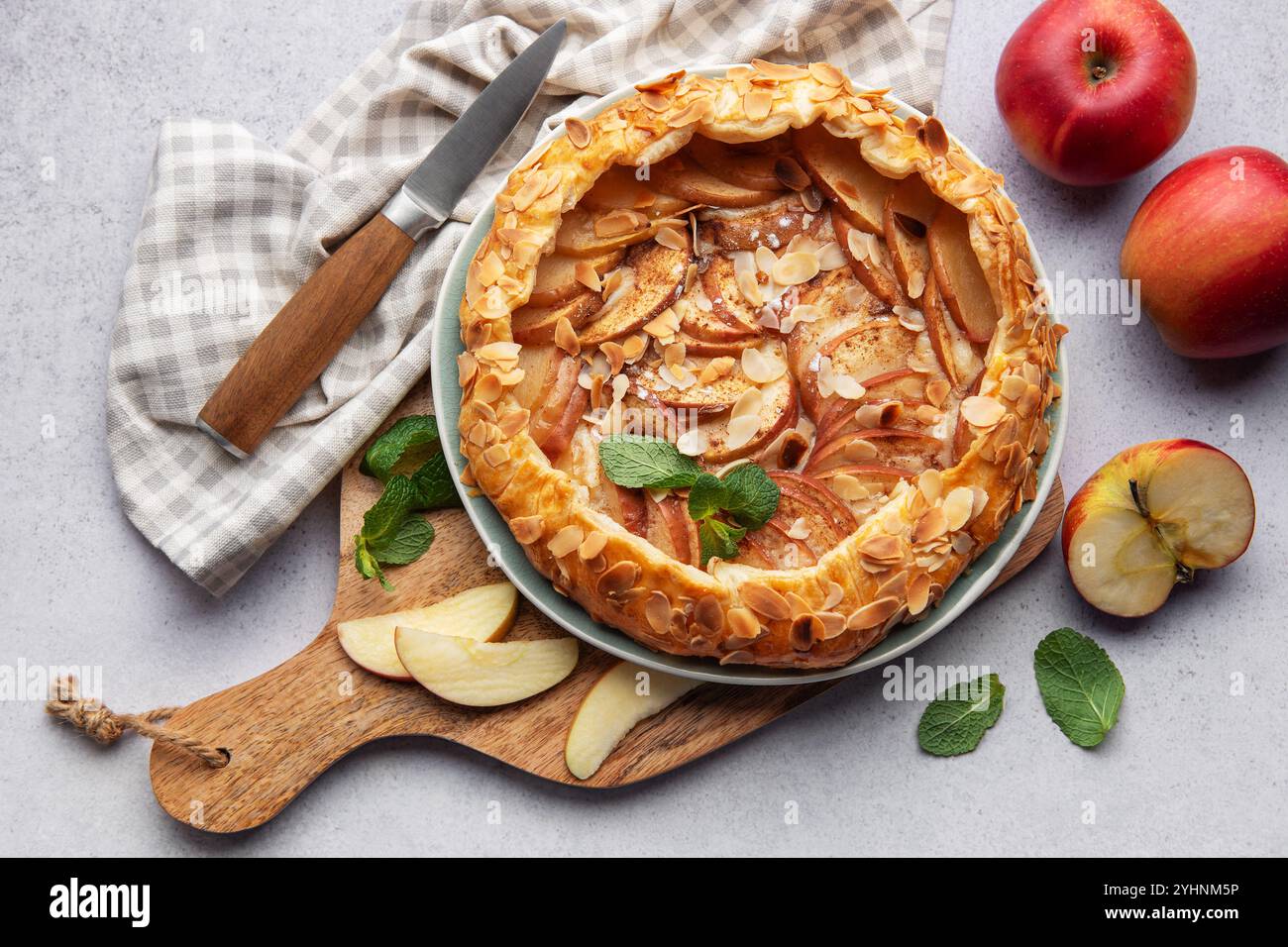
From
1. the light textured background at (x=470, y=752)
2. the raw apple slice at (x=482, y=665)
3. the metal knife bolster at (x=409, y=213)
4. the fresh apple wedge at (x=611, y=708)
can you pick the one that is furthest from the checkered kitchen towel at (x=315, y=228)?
the fresh apple wedge at (x=611, y=708)

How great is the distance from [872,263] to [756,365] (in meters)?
0.34

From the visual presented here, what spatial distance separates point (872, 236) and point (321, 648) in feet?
5.33

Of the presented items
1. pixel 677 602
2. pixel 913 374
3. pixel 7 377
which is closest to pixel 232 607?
pixel 7 377

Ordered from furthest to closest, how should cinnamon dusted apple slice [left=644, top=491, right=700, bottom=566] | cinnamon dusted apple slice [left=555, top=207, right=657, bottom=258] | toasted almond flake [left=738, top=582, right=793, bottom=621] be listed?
1. cinnamon dusted apple slice [left=555, top=207, right=657, bottom=258]
2. cinnamon dusted apple slice [left=644, top=491, right=700, bottom=566]
3. toasted almond flake [left=738, top=582, right=793, bottom=621]

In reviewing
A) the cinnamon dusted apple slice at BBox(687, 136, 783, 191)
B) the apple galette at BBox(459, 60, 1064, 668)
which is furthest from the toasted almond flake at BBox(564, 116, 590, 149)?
the cinnamon dusted apple slice at BBox(687, 136, 783, 191)

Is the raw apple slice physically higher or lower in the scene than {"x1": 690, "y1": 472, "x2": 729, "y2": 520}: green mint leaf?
lower

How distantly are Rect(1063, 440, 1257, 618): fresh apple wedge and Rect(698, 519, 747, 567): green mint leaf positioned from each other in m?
0.89

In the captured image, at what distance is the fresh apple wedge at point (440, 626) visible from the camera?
2.42 meters

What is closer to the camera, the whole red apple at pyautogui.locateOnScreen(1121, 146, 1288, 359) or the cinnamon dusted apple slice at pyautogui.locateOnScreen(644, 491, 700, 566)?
the cinnamon dusted apple slice at pyautogui.locateOnScreen(644, 491, 700, 566)

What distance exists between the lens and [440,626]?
243cm

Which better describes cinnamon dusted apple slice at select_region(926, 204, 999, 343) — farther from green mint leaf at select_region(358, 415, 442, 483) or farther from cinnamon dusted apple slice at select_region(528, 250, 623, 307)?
green mint leaf at select_region(358, 415, 442, 483)

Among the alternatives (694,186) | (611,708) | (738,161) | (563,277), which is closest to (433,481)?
(563,277)

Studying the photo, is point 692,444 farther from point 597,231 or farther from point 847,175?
point 847,175

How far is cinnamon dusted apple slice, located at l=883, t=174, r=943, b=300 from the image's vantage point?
7.36 feet
